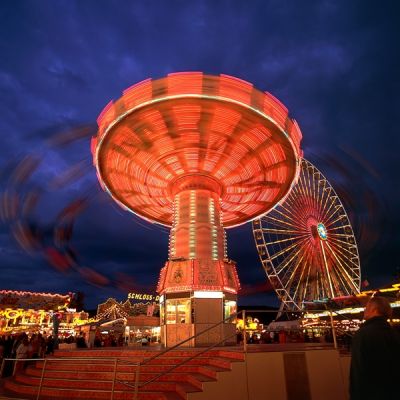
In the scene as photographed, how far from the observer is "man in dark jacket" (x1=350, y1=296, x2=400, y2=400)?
2.86 m

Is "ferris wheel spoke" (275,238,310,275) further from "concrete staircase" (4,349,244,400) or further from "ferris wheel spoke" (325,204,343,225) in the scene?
"concrete staircase" (4,349,244,400)

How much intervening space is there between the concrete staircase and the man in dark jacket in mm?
5677

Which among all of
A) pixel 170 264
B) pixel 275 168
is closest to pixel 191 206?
pixel 170 264

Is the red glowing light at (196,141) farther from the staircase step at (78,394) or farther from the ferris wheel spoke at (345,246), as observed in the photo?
the ferris wheel spoke at (345,246)

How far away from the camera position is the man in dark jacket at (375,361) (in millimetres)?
2859

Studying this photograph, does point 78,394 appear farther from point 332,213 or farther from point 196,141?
point 332,213

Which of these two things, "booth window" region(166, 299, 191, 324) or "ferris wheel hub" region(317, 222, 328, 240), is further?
"ferris wheel hub" region(317, 222, 328, 240)

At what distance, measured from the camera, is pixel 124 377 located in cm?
983

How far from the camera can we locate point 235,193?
23516 mm

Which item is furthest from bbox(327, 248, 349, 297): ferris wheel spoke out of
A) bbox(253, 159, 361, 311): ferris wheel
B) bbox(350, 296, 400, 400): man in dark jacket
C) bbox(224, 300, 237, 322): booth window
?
bbox(350, 296, 400, 400): man in dark jacket

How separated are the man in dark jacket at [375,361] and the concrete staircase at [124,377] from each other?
5.68 m

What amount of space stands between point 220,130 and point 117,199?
8807 mm

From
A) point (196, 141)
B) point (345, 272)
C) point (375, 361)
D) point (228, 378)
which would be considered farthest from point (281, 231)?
point (375, 361)

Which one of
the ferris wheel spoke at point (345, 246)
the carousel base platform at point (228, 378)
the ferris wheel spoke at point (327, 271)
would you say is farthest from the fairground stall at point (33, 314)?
the carousel base platform at point (228, 378)
